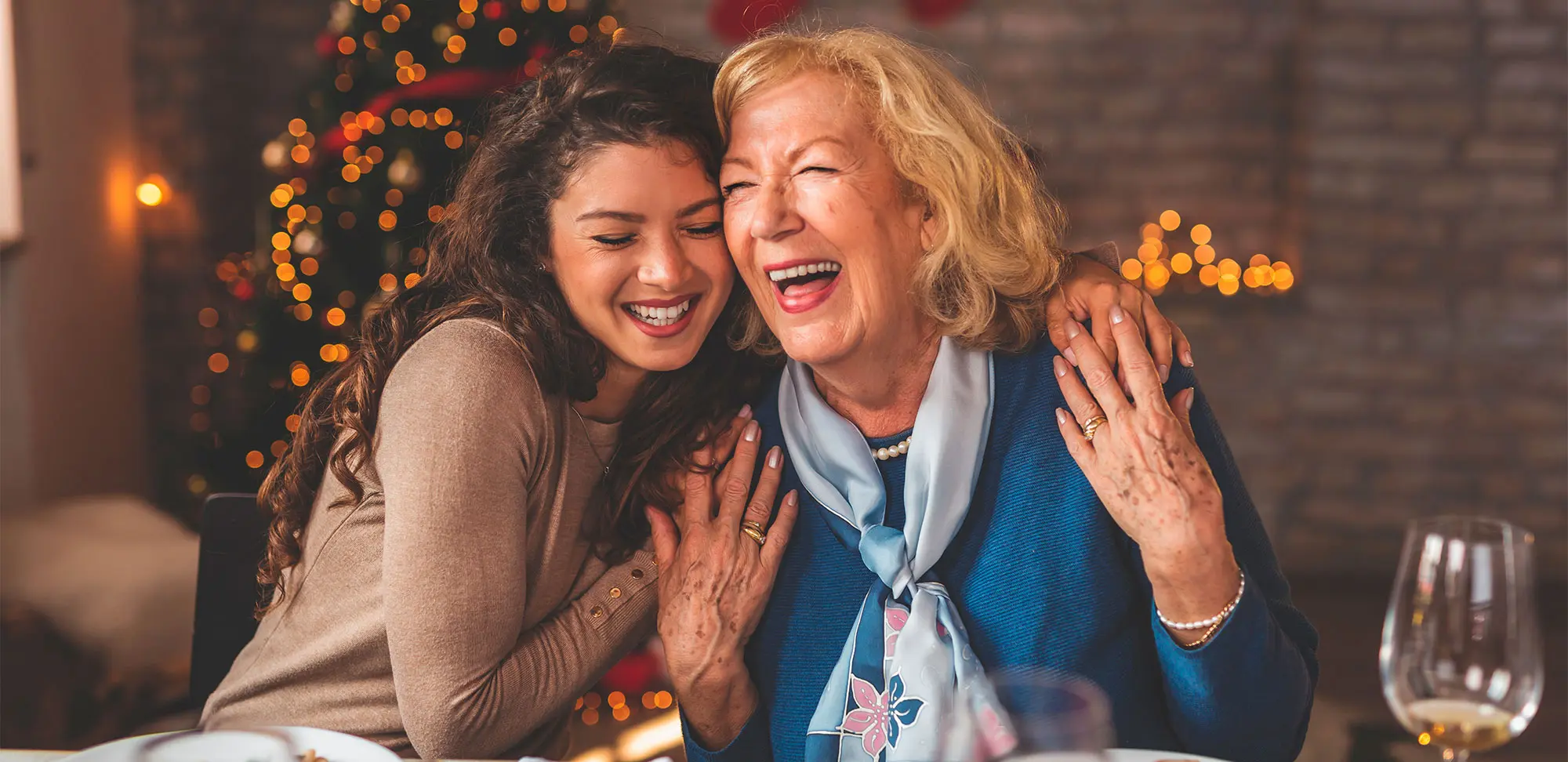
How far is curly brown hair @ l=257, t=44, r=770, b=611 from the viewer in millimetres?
1562

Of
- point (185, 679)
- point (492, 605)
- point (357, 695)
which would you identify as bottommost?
point (185, 679)

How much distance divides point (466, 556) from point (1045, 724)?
0.86 meters

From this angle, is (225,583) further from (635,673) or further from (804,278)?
(635,673)

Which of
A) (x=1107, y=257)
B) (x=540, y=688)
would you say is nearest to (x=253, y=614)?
(x=540, y=688)

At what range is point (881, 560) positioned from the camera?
1504 millimetres

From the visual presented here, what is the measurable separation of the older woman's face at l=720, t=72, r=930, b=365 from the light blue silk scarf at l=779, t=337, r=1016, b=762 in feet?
0.37

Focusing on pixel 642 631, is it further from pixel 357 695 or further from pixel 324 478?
pixel 324 478

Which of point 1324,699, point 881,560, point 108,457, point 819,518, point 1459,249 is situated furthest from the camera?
point 1459,249

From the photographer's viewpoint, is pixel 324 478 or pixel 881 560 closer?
pixel 881 560

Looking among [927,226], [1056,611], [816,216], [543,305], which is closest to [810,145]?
[816,216]

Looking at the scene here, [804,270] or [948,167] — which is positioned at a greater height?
[948,167]

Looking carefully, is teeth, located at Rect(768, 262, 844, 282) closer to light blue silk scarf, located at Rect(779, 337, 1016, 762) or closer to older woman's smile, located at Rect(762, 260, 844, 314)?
older woman's smile, located at Rect(762, 260, 844, 314)

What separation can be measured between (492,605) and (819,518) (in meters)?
0.44

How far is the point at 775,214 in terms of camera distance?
153cm
